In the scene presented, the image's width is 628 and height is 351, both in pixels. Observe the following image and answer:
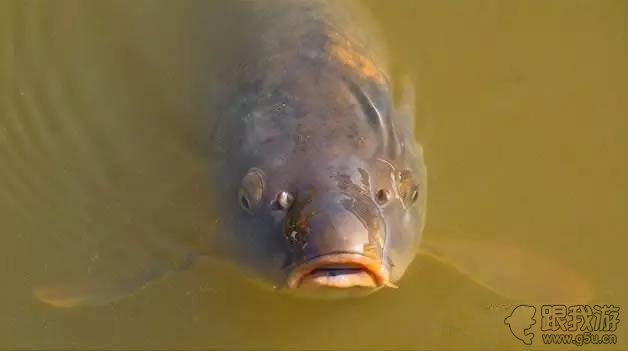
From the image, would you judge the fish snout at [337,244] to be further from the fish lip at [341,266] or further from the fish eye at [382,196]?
the fish eye at [382,196]

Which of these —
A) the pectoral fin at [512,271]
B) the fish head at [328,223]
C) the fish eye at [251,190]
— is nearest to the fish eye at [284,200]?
the fish head at [328,223]

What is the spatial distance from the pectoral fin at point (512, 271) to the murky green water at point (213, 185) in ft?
0.22

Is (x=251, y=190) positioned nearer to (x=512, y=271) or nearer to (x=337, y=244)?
(x=337, y=244)

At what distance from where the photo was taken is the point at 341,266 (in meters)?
3.35

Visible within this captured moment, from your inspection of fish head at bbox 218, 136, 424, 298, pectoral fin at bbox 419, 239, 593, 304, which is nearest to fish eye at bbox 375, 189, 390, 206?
fish head at bbox 218, 136, 424, 298

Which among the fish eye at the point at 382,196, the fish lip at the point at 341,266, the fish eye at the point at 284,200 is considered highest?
the fish eye at the point at 382,196

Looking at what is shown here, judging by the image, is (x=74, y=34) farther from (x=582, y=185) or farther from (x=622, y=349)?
(x=622, y=349)

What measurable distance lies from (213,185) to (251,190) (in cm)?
55

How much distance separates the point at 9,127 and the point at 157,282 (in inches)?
55.2

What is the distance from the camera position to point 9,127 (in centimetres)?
515

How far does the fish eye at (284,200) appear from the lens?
3.55 m

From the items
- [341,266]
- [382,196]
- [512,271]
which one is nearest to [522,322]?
[512,271]

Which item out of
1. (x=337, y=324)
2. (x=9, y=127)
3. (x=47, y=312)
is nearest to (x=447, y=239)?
(x=337, y=324)

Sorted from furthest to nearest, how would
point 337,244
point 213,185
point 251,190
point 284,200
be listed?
1. point 213,185
2. point 251,190
3. point 284,200
4. point 337,244
